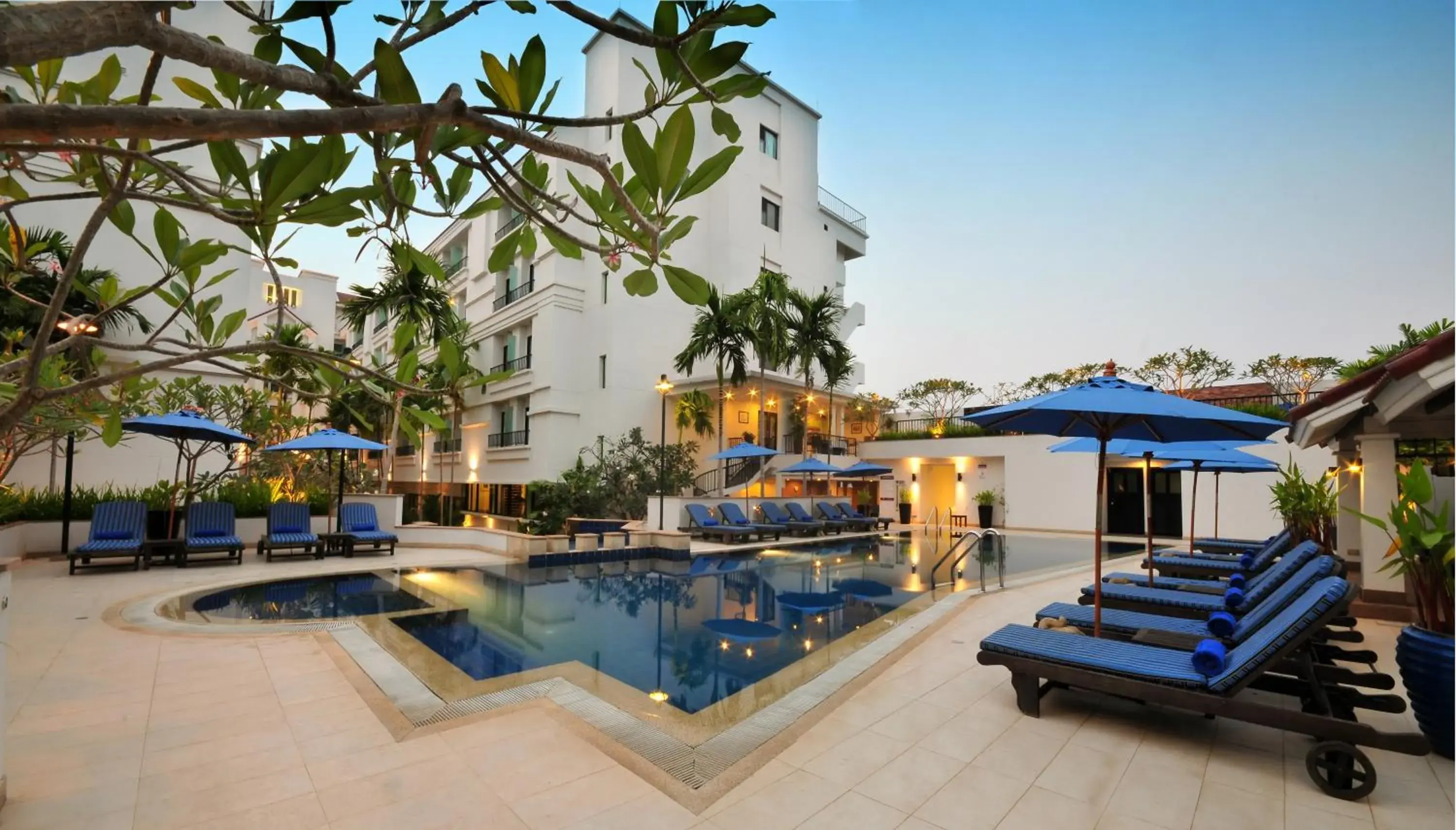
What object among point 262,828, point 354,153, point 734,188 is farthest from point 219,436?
point 734,188

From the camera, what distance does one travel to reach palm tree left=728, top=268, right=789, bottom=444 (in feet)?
65.4

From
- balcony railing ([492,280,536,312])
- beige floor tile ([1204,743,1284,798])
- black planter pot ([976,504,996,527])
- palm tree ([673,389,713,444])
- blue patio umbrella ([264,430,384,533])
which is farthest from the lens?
balcony railing ([492,280,536,312])

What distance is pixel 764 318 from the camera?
1997 centimetres

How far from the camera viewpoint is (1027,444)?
22375 mm

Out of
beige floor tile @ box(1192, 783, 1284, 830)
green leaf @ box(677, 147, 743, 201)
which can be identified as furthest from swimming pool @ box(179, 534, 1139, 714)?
green leaf @ box(677, 147, 743, 201)

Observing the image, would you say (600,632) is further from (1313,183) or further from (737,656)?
(1313,183)

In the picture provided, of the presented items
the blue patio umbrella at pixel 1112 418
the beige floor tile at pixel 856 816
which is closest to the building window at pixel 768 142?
the blue patio umbrella at pixel 1112 418

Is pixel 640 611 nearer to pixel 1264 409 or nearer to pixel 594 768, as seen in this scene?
pixel 594 768

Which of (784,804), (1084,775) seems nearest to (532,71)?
(784,804)

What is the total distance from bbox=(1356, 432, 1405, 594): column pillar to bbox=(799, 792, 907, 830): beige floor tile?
7156mm

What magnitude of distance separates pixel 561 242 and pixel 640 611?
281 inches

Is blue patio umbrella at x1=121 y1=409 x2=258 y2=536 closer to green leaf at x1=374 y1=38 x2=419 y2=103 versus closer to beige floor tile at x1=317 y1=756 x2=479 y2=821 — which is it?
beige floor tile at x1=317 y1=756 x2=479 y2=821

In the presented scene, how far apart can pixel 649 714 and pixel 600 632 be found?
9.18ft

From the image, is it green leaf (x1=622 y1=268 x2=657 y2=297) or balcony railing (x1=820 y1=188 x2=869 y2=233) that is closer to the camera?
green leaf (x1=622 y1=268 x2=657 y2=297)
